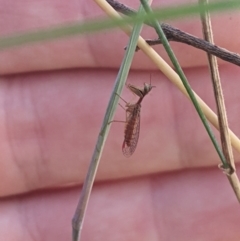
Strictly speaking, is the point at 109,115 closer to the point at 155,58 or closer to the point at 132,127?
the point at 155,58

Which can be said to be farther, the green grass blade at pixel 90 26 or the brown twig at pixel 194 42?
the brown twig at pixel 194 42

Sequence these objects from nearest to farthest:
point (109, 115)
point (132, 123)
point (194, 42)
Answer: point (109, 115) < point (194, 42) < point (132, 123)

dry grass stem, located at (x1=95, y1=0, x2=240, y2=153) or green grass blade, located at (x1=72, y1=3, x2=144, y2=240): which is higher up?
dry grass stem, located at (x1=95, y1=0, x2=240, y2=153)

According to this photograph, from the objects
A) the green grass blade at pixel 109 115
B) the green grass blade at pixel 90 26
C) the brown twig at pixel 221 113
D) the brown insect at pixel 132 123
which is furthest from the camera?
the brown insect at pixel 132 123

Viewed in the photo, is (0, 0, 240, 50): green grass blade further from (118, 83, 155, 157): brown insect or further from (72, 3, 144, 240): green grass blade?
(118, 83, 155, 157): brown insect

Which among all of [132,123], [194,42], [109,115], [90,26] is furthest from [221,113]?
[90,26]

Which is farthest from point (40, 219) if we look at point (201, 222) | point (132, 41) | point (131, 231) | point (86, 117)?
point (132, 41)

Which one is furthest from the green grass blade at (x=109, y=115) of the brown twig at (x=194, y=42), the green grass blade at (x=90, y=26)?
the green grass blade at (x=90, y=26)

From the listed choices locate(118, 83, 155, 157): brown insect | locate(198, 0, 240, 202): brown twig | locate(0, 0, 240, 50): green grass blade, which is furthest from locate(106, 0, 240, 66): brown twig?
locate(0, 0, 240, 50): green grass blade

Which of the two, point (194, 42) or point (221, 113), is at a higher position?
point (194, 42)

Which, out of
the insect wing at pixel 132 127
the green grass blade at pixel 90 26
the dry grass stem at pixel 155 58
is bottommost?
the green grass blade at pixel 90 26

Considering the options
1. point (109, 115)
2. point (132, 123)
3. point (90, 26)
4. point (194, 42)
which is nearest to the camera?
point (90, 26)

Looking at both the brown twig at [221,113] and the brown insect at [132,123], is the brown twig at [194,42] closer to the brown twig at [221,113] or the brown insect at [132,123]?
the brown twig at [221,113]

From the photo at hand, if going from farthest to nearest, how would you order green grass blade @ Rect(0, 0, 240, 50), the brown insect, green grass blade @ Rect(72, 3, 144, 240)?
the brown insect → green grass blade @ Rect(72, 3, 144, 240) → green grass blade @ Rect(0, 0, 240, 50)
